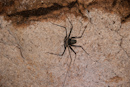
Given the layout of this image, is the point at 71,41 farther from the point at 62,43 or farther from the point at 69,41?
the point at 62,43

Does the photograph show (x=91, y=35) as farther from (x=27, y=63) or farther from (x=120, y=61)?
(x=27, y=63)

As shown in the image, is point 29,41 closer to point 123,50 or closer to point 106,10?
point 106,10

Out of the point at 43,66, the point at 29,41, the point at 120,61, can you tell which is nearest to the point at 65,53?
the point at 43,66

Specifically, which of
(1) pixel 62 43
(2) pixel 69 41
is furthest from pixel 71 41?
(1) pixel 62 43

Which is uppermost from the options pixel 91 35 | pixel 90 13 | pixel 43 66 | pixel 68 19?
pixel 90 13

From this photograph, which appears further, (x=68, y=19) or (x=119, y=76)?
(x=119, y=76)

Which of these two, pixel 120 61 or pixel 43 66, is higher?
pixel 120 61
